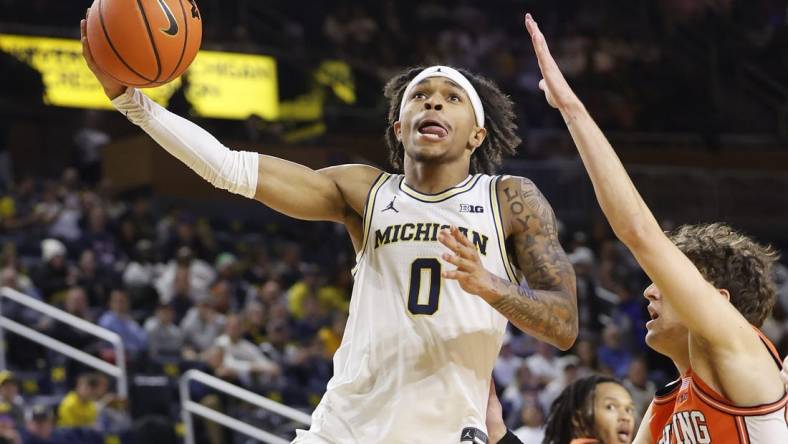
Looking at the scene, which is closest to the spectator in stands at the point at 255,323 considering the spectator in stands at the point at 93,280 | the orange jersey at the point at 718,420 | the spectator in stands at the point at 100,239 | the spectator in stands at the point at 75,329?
the spectator in stands at the point at 93,280

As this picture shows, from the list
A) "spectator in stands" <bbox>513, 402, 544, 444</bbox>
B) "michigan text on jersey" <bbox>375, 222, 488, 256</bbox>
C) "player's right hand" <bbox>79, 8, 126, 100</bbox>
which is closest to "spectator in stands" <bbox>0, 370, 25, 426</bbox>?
"spectator in stands" <bbox>513, 402, 544, 444</bbox>

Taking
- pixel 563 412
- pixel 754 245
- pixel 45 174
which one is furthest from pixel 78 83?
pixel 754 245

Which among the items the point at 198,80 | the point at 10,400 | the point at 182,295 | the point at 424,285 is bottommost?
the point at 10,400

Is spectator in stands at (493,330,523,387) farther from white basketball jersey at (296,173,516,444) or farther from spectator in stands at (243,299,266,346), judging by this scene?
white basketball jersey at (296,173,516,444)

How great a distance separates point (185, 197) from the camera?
15.3 meters

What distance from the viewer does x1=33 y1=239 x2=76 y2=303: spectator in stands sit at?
10469 millimetres

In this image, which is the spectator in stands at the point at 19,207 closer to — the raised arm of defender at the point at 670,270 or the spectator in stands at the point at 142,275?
the spectator in stands at the point at 142,275

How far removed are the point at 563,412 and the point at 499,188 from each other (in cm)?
154

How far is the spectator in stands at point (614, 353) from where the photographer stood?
449 inches

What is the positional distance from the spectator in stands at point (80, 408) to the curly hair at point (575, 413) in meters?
4.43

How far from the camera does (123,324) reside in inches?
393

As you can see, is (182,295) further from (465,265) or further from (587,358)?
(465,265)

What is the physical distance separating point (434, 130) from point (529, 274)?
1.86 feet

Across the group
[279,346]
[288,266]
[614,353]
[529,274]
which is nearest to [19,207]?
[288,266]
